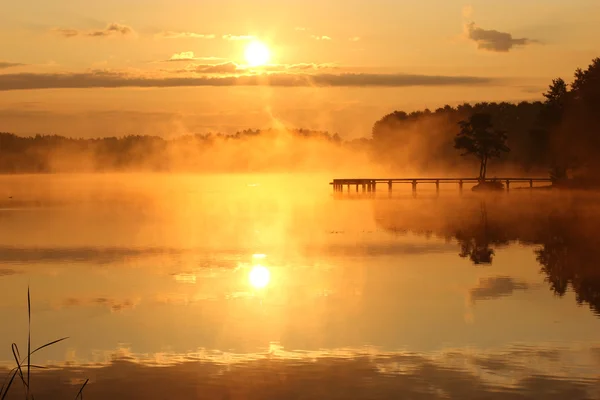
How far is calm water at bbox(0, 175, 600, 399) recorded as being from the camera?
1830 centimetres

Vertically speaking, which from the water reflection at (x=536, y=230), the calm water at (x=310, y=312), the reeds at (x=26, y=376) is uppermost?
the reeds at (x=26, y=376)

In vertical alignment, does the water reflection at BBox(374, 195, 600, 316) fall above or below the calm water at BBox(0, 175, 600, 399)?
below

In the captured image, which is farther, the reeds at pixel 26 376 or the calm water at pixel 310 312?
the calm water at pixel 310 312

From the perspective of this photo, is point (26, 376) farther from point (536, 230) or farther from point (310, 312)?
point (536, 230)

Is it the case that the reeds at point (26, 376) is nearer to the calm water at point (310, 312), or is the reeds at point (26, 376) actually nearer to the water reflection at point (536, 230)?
the calm water at point (310, 312)

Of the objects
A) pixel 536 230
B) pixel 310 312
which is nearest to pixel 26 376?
pixel 310 312

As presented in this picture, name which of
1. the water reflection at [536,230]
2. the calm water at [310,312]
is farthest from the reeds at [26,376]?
the water reflection at [536,230]

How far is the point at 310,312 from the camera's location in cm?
2661

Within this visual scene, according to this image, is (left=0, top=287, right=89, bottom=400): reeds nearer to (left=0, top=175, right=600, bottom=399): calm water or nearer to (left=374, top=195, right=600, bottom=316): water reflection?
(left=0, top=175, right=600, bottom=399): calm water

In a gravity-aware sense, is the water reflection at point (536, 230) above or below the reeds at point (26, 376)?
below

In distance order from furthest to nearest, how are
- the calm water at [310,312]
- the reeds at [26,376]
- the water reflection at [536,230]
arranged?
1. the water reflection at [536,230]
2. the calm water at [310,312]
3. the reeds at [26,376]

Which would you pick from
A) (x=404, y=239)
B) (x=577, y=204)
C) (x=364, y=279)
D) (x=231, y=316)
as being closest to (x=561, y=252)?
(x=404, y=239)

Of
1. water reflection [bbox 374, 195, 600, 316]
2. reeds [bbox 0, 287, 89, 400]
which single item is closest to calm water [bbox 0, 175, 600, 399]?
water reflection [bbox 374, 195, 600, 316]

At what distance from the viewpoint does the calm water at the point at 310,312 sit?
60.0 ft
